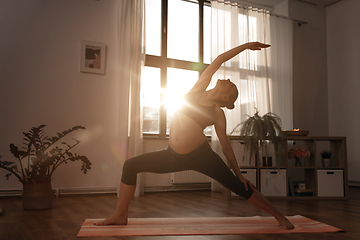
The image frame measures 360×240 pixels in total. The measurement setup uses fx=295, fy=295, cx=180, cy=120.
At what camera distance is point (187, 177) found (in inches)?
183

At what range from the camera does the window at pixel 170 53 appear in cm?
477

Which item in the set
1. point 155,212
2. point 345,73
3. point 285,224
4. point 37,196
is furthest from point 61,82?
point 345,73

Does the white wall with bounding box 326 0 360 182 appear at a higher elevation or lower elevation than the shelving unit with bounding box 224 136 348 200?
higher

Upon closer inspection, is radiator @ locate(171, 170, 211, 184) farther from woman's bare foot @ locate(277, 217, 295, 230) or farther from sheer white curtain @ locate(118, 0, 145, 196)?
woman's bare foot @ locate(277, 217, 295, 230)

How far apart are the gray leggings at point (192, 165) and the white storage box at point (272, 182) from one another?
2037mm

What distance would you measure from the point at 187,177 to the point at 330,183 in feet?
6.67

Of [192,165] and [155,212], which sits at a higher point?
[192,165]

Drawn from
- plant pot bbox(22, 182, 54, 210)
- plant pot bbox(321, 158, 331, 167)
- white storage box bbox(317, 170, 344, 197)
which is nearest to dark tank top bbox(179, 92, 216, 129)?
plant pot bbox(22, 182, 54, 210)

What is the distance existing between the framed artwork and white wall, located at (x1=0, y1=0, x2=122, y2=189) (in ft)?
0.23

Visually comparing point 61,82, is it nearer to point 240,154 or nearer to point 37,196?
point 37,196

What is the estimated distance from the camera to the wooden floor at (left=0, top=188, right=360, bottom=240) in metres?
2.00

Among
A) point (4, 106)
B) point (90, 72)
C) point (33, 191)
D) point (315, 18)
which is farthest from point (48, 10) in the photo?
point (315, 18)

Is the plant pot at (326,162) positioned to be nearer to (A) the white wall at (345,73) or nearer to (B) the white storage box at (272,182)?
(B) the white storage box at (272,182)

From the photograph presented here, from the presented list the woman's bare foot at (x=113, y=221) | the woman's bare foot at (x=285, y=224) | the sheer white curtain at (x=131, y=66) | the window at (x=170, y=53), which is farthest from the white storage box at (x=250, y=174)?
the woman's bare foot at (x=113, y=221)
